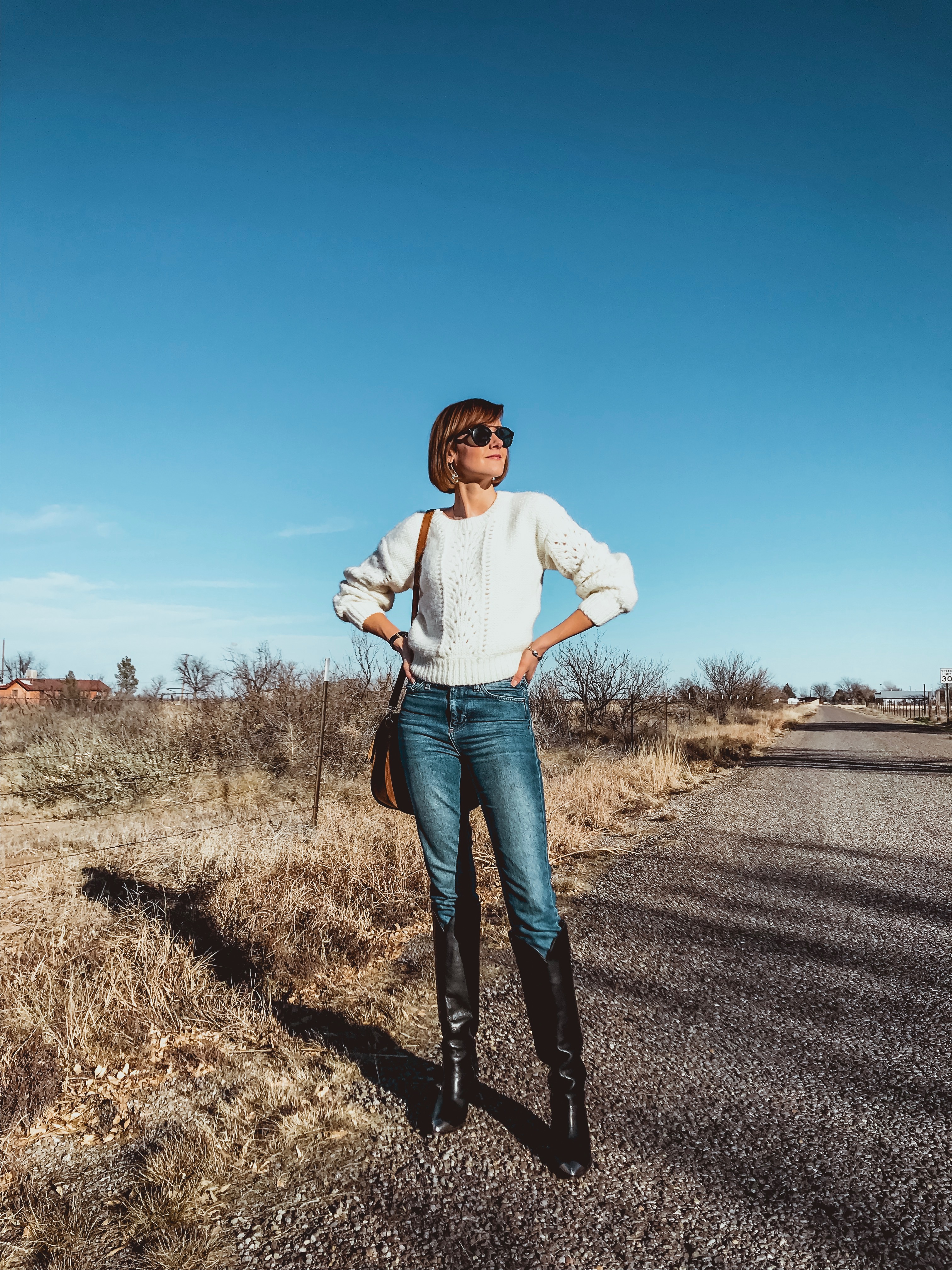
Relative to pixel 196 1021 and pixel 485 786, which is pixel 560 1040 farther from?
pixel 196 1021

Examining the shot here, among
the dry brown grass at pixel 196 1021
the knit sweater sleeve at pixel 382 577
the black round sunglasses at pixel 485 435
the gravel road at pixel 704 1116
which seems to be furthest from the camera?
the knit sweater sleeve at pixel 382 577

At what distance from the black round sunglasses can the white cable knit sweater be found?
163 millimetres

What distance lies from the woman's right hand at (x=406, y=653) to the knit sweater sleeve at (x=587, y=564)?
0.51 meters

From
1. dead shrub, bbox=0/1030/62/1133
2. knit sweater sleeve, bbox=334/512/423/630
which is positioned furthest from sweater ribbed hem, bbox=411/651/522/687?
dead shrub, bbox=0/1030/62/1133

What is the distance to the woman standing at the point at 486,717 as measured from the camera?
2.11m

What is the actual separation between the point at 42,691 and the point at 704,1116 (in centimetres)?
2927

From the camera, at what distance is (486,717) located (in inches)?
83.4

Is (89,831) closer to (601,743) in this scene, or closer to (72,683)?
(601,743)

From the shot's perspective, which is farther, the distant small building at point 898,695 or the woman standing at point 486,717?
the distant small building at point 898,695

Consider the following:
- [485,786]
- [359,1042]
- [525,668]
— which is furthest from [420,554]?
[359,1042]

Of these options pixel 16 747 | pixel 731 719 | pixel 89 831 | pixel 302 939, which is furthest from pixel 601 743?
pixel 731 719

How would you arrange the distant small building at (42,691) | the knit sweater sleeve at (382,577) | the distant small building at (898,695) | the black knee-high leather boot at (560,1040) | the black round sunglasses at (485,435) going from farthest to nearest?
the distant small building at (898,695)
the distant small building at (42,691)
the knit sweater sleeve at (382,577)
the black round sunglasses at (485,435)
the black knee-high leather boot at (560,1040)

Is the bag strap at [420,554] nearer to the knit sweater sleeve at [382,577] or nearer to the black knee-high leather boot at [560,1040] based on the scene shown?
the knit sweater sleeve at [382,577]

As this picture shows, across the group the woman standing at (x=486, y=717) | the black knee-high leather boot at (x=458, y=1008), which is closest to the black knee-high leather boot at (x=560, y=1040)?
the woman standing at (x=486, y=717)
